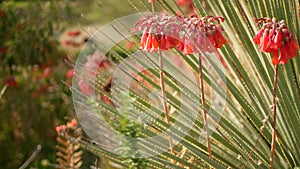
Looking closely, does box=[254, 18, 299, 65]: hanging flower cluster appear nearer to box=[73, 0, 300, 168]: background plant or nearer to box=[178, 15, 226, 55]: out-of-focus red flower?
box=[178, 15, 226, 55]: out-of-focus red flower

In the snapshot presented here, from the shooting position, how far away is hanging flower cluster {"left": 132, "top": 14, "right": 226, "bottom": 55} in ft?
5.80

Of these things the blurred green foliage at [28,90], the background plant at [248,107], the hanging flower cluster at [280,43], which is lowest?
the blurred green foliage at [28,90]

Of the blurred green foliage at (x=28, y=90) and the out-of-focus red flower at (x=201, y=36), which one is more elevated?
the out-of-focus red flower at (x=201, y=36)

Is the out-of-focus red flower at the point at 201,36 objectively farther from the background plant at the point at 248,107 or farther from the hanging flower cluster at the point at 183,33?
the background plant at the point at 248,107

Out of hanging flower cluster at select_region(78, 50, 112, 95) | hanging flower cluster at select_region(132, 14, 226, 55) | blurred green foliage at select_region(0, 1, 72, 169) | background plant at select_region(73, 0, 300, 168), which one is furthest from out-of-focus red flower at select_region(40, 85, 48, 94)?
hanging flower cluster at select_region(132, 14, 226, 55)

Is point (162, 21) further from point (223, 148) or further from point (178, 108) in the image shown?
point (223, 148)

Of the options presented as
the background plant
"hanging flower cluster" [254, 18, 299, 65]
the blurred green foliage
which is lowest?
the blurred green foliage

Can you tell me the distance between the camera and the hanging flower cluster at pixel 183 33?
177cm

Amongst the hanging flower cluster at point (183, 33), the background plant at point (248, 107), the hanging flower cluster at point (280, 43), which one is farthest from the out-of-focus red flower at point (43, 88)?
the hanging flower cluster at point (280, 43)

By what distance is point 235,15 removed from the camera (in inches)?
93.0

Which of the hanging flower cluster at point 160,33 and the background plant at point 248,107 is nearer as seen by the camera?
the hanging flower cluster at point 160,33

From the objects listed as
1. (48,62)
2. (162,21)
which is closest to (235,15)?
(162,21)

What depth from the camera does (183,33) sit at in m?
1.83

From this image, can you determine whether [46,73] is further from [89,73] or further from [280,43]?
[280,43]
